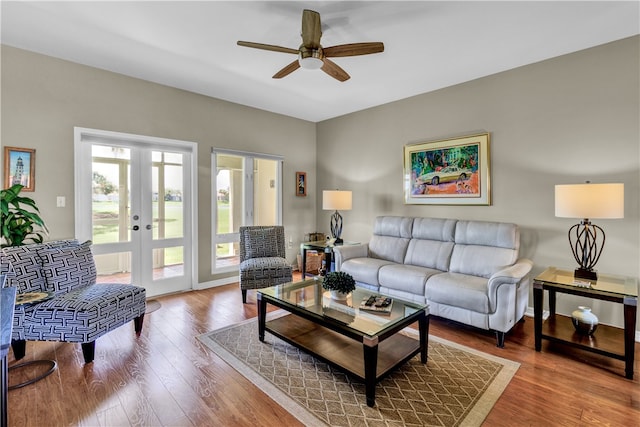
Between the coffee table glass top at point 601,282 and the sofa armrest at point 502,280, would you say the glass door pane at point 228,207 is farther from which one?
the coffee table glass top at point 601,282

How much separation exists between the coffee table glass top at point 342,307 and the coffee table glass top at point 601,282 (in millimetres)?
1167

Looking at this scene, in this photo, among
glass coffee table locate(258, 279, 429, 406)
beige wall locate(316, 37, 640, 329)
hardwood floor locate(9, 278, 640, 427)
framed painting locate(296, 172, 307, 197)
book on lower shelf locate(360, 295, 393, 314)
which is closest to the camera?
hardwood floor locate(9, 278, 640, 427)

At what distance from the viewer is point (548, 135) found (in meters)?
3.20

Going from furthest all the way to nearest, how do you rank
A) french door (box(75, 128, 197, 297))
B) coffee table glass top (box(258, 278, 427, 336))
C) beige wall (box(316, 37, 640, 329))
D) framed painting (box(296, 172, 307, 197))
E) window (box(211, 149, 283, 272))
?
framed painting (box(296, 172, 307, 197)) < window (box(211, 149, 283, 272)) < french door (box(75, 128, 197, 297)) < beige wall (box(316, 37, 640, 329)) < coffee table glass top (box(258, 278, 427, 336))

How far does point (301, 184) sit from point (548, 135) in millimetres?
3566

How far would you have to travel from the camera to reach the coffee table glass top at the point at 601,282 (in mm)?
2285

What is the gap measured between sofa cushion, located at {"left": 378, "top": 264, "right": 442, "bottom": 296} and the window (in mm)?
2301

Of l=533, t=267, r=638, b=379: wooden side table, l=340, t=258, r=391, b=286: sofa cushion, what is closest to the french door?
l=340, t=258, r=391, b=286: sofa cushion

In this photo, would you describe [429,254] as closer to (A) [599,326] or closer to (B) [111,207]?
(A) [599,326]

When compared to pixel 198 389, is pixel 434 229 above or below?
above

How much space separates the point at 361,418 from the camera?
5.82 feet

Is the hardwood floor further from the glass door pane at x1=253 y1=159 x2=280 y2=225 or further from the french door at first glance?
the glass door pane at x1=253 y1=159 x2=280 y2=225

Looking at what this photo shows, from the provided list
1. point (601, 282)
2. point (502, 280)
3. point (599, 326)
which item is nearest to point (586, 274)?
point (601, 282)

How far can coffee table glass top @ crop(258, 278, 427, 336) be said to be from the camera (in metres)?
2.08
